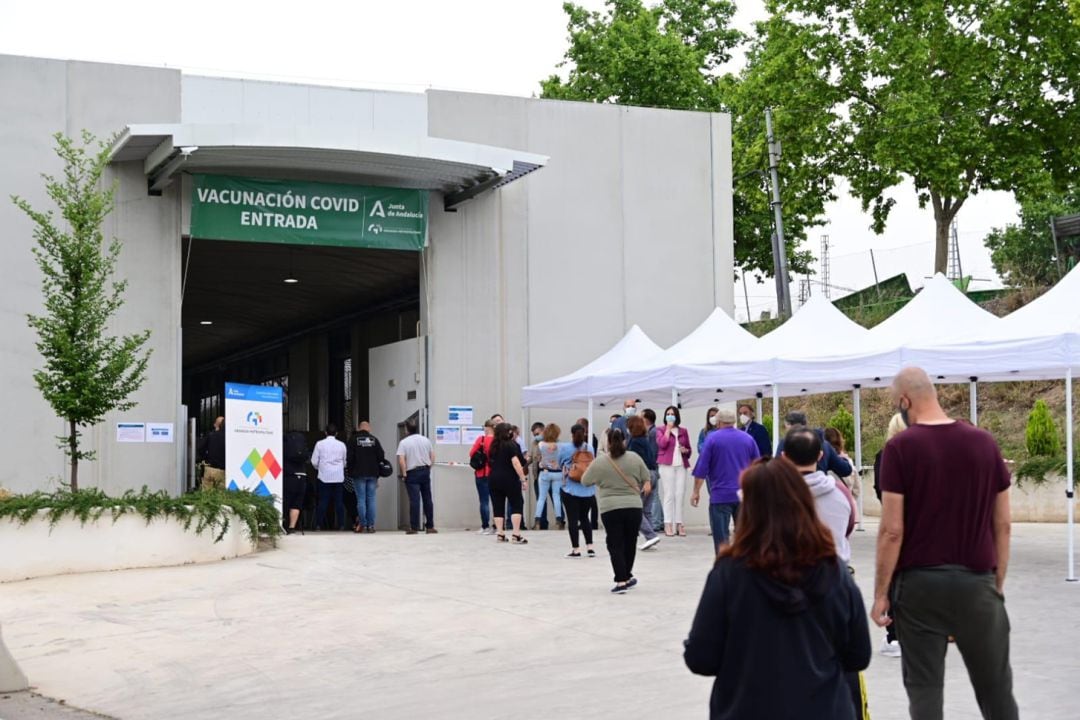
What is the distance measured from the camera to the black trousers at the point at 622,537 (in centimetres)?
1194

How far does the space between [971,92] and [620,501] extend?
80.8ft

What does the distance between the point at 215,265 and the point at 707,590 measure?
22.2 m

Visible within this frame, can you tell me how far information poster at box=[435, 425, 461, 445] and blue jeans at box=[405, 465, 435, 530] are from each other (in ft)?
3.73

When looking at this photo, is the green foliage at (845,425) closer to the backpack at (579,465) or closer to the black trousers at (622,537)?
the backpack at (579,465)

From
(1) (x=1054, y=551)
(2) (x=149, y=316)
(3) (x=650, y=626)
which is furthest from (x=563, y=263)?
(3) (x=650, y=626)

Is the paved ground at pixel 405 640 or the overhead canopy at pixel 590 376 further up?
the overhead canopy at pixel 590 376

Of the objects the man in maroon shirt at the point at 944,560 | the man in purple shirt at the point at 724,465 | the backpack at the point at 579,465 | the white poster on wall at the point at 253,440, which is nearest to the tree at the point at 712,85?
the white poster on wall at the point at 253,440

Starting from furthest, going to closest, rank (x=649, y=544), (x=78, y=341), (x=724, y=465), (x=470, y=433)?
(x=470, y=433)
(x=649, y=544)
(x=78, y=341)
(x=724, y=465)

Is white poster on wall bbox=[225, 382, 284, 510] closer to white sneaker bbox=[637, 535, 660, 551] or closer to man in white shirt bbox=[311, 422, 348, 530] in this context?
man in white shirt bbox=[311, 422, 348, 530]

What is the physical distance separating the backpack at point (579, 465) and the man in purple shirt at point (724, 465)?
251 cm

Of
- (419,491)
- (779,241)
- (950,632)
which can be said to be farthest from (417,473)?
(950,632)

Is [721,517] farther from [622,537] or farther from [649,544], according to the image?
[649,544]

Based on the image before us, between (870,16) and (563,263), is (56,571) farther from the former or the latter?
(870,16)

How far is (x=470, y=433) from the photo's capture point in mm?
21125
